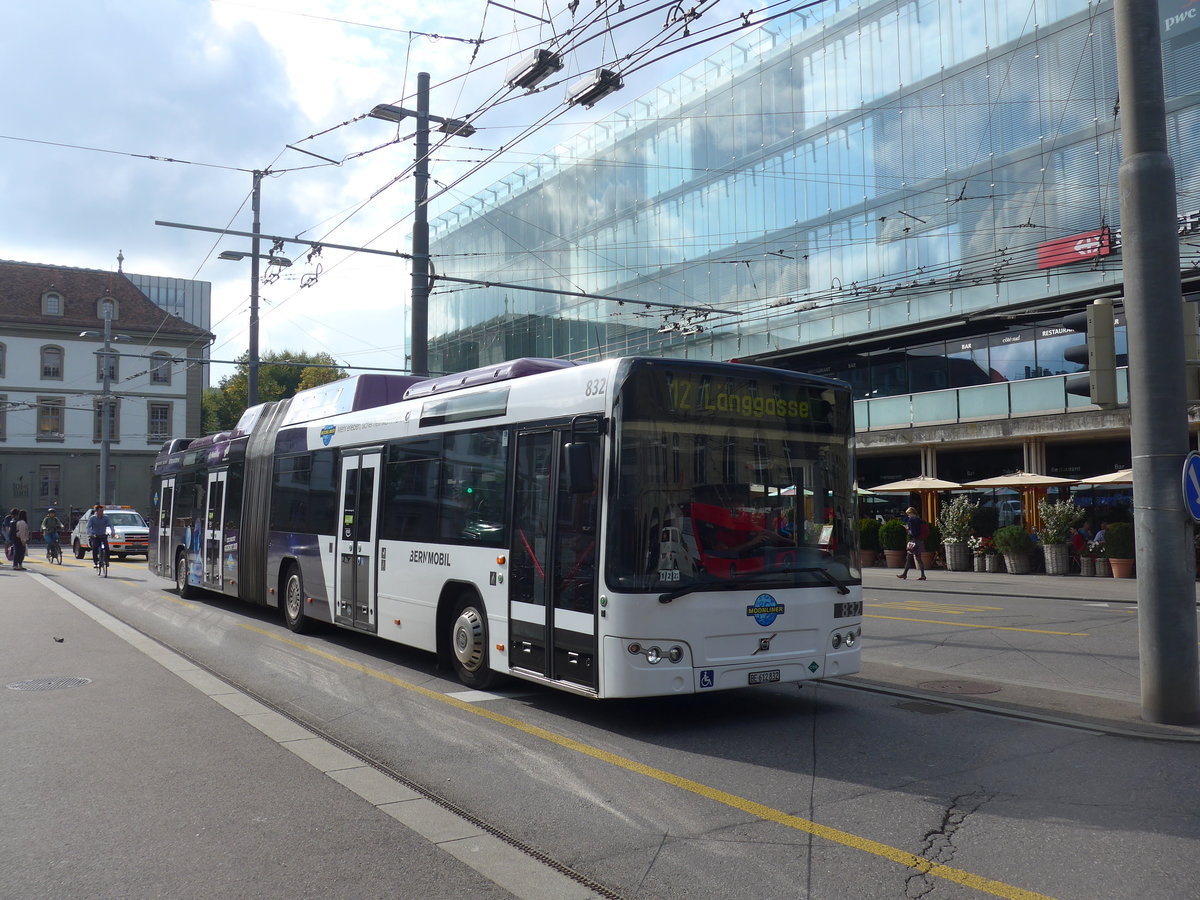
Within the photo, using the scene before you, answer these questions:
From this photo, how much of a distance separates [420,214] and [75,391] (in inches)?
2121

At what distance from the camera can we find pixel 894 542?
103ft

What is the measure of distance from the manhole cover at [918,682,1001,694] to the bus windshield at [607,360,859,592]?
1.87 m

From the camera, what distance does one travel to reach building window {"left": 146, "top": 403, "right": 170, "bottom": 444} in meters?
66.6

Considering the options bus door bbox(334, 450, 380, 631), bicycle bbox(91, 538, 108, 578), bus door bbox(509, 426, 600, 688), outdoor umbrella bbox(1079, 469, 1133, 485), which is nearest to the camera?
bus door bbox(509, 426, 600, 688)

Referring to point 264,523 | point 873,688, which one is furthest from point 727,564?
point 264,523

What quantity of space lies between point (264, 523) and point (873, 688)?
9.60 m

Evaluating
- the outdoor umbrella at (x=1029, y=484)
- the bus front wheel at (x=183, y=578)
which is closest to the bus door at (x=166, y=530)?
the bus front wheel at (x=183, y=578)

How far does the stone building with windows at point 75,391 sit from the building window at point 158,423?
6 centimetres

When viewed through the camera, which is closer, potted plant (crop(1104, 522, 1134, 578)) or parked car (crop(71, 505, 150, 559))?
potted plant (crop(1104, 522, 1134, 578))

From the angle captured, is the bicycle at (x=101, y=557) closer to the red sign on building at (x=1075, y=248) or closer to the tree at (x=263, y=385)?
the red sign on building at (x=1075, y=248)

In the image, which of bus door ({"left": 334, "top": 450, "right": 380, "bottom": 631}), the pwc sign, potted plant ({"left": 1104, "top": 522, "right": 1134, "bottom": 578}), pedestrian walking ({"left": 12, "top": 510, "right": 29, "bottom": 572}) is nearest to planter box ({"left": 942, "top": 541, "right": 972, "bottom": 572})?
potted plant ({"left": 1104, "top": 522, "right": 1134, "bottom": 578})

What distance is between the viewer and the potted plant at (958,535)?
2931cm

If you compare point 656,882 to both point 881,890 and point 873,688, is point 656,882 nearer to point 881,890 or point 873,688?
point 881,890

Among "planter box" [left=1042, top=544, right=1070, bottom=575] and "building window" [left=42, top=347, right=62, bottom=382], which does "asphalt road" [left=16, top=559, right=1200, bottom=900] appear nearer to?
"planter box" [left=1042, top=544, right=1070, bottom=575]
